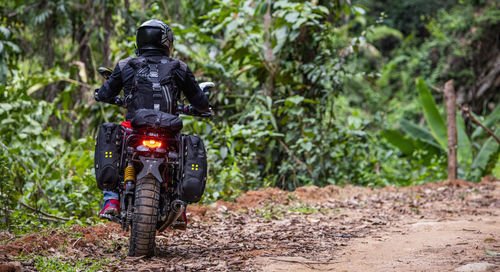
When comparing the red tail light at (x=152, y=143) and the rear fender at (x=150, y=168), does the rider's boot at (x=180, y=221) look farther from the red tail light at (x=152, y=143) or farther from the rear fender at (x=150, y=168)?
the red tail light at (x=152, y=143)

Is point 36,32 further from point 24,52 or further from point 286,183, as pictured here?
point 286,183

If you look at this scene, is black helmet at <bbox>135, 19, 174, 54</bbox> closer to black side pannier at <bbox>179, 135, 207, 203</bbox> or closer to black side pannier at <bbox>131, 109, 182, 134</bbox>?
black side pannier at <bbox>131, 109, 182, 134</bbox>

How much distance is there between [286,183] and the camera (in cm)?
990

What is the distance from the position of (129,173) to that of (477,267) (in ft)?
8.25

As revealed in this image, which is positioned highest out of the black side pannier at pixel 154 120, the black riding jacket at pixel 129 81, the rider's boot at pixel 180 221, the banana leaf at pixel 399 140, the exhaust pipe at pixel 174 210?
the black riding jacket at pixel 129 81

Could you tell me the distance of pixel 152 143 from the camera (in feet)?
13.6

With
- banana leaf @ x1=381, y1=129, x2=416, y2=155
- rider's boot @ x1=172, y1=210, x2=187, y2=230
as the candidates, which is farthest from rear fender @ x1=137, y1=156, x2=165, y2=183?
banana leaf @ x1=381, y1=129, x2=416, y2=155

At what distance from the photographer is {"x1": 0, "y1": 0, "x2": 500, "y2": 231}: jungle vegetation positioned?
7371mm

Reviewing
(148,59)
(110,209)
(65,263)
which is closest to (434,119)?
(148,59)

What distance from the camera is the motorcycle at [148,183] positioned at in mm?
3990

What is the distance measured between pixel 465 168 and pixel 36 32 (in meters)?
9.40

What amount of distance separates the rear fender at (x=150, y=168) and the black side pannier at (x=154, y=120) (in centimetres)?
26

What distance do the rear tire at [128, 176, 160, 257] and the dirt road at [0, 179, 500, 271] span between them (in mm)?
88

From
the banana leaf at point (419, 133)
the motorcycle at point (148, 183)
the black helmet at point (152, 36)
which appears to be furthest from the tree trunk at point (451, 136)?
the black helmet at point (152, 36)
